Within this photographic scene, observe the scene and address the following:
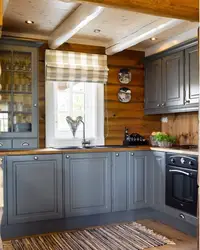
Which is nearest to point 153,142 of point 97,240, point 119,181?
point 119,181

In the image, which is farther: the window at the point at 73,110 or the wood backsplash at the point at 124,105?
the wood backsplash at the point at 124,105

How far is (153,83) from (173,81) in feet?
1.49

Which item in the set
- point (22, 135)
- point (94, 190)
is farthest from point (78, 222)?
point (22, 135)

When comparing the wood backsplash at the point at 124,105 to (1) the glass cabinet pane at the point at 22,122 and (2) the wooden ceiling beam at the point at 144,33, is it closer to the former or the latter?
(2) the wooden ceiling beam at the point at 144,33

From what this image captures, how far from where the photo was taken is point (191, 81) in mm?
3568

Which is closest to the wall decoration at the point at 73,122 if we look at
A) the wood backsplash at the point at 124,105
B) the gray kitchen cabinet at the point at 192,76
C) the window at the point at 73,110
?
the window at the point at 73,110

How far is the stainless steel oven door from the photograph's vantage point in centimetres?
327

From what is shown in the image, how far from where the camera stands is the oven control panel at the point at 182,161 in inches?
128

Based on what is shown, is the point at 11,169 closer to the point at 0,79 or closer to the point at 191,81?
the point at 0,79

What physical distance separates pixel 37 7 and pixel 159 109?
204 cm

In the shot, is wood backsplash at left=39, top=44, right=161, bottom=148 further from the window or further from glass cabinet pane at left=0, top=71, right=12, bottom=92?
glass cabinet pane at left=0, top=71, right=12, bottom=92

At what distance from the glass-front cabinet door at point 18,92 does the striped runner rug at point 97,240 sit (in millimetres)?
1180

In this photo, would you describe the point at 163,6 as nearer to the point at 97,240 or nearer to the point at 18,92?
the point at 18,92

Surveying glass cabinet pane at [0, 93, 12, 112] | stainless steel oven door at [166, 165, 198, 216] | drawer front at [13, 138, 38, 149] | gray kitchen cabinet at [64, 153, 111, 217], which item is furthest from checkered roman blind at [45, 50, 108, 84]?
stainless steel oven door at [166, 165, 198, 216]
